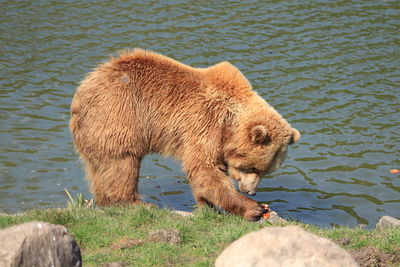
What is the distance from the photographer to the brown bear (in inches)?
311

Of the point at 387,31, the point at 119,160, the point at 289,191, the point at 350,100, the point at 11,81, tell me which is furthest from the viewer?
the point at 387,31

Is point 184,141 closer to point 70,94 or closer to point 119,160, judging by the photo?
point 119,160

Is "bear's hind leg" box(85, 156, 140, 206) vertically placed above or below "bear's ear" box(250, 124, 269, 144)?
below

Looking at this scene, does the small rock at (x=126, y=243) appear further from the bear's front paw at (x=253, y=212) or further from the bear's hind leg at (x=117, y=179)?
the bear's front paw at (x=253, y=212)

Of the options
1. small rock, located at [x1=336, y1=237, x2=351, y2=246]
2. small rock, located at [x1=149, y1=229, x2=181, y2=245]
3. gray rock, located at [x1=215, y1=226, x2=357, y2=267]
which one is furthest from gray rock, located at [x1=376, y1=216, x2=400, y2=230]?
gray rock, located at [x1=215, y1=226, x2=357, y2=267]

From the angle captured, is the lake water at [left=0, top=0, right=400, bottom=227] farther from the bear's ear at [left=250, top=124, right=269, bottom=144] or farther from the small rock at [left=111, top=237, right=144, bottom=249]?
the small rock at [left=111, top=237, right=144, bottom=249]

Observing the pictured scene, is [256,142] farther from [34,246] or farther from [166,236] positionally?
[34,246]

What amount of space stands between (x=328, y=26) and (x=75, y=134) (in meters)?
9.94

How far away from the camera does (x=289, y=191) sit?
33.2 feet

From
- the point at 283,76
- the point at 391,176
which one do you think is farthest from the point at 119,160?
the point at 283,76

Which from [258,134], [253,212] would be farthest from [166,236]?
[258,134]

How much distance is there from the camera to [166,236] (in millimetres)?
6441

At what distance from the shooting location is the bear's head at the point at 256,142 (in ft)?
26.2

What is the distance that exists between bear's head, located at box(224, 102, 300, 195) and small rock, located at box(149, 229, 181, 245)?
1890mm
